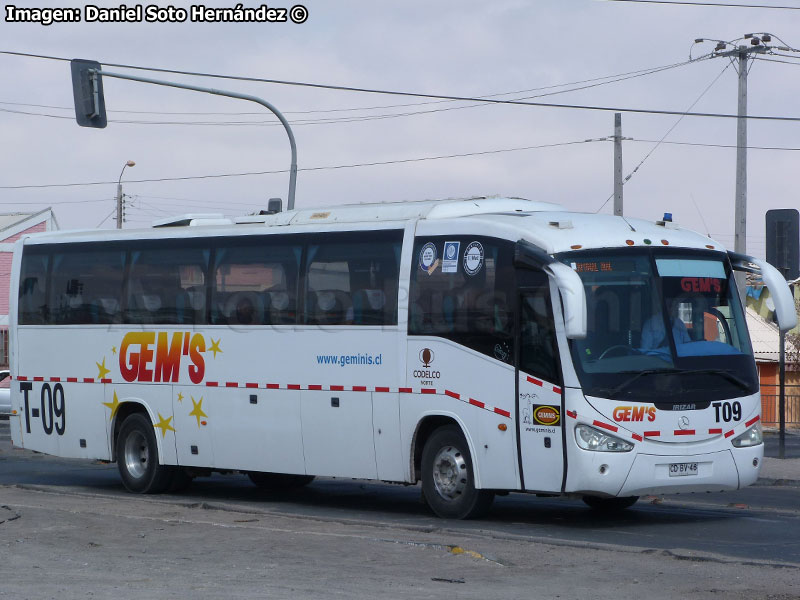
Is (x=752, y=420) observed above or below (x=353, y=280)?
below

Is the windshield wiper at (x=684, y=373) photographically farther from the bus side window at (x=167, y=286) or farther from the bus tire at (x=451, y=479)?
the bus side window at (x=167, y=286)

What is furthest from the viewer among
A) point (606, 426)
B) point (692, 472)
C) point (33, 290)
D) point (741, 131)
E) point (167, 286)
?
point (741, 131)

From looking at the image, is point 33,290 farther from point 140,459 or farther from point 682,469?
point 682,469

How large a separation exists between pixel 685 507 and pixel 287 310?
529 cm

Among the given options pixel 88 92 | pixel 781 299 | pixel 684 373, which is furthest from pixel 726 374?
pixel 88 92

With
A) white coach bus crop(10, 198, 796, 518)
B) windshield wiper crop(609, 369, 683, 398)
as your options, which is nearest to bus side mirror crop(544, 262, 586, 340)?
white coach bus crop(10, 198, 796, 518)

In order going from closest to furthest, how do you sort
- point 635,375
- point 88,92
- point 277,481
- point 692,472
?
point 635,375 < point 692,472 < point 277,481 < point 88,92

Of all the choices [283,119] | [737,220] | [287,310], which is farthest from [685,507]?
[737,220]

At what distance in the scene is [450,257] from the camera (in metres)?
14.4

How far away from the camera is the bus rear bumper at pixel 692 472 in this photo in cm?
1308

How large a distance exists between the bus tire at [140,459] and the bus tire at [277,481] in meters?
1.28

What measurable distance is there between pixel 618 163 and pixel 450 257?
73.0 feet

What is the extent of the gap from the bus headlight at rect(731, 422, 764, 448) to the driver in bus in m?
1.16

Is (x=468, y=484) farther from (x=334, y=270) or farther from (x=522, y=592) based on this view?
(x=522, y=592)
